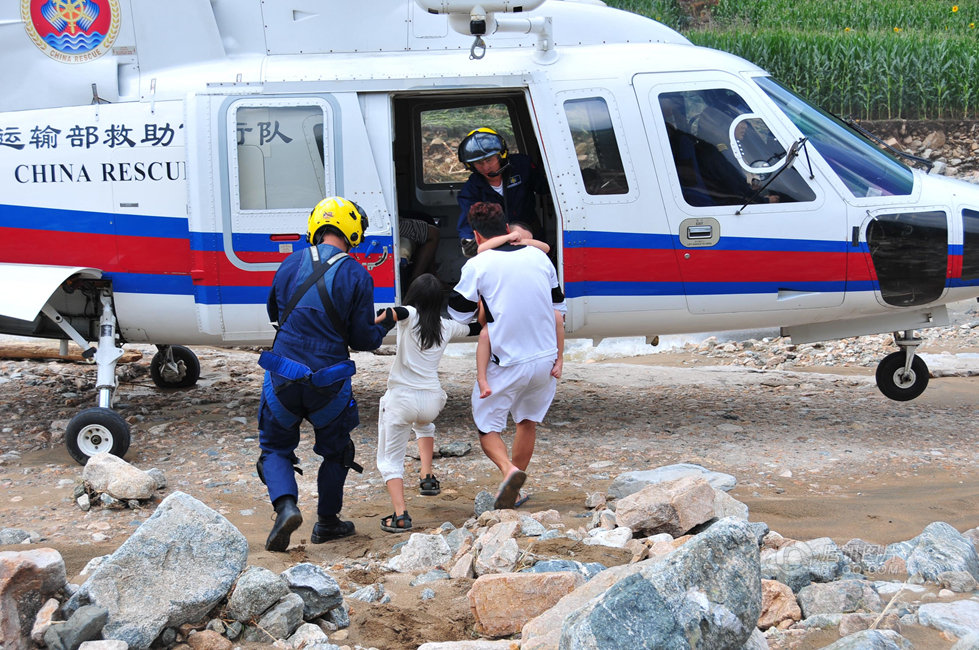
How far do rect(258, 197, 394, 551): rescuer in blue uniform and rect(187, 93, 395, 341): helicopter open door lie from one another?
190 centimetres

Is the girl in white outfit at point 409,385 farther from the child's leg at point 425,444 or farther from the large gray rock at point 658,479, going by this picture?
the large gray rock at point 658,479

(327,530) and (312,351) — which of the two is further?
(327,530)

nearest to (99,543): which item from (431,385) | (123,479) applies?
(123,479)

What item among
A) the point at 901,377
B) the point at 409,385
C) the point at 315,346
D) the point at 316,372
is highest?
the point at 315,346

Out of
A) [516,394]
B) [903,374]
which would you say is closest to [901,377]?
[903,374]

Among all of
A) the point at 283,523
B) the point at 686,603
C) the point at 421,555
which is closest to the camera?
the point at 686,603

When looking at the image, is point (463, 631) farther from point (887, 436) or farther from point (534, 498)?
point (887, 436)

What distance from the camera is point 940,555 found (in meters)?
4.34

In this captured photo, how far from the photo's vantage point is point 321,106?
7191mm

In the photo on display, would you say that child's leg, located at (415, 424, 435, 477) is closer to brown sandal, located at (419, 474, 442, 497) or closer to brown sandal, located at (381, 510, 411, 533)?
brown sandal, located at (419, 474, 442, 497)

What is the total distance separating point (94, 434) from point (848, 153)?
5648 mm

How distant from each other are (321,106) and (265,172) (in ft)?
2.01

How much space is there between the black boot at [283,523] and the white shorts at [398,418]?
59cm

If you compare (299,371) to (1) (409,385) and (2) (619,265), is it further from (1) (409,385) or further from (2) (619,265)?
(2) (619,265)
